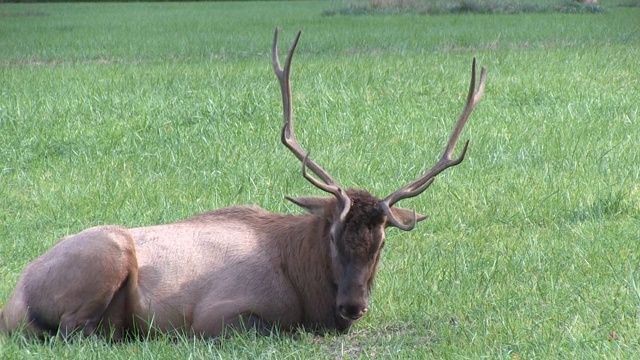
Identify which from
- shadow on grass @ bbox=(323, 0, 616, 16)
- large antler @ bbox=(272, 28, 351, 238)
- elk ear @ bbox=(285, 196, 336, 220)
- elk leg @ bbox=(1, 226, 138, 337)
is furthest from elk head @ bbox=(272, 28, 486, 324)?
shadow on grass @ bbox=(323, 0, 616, 16)

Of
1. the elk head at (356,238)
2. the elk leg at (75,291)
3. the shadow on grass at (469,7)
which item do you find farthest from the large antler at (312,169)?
the shadow on grass at (469,7)

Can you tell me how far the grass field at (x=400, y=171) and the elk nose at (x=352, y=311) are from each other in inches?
6.5

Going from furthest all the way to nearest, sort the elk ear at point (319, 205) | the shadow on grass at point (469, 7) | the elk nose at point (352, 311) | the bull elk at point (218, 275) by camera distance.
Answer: the shadow on grass at point (469, 7) < the elk ear at point (319, 205) < the bull elk at point (218, 275) < the elk nose at point (352, 311)

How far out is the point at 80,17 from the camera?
3600cm

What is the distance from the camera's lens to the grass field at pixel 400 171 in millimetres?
5500

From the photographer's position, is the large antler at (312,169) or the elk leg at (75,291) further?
the elk leg at (75,291)

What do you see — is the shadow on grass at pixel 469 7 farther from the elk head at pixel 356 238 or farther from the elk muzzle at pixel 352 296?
the elk muzzle at pixel 352 296

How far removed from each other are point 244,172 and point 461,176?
1945mm

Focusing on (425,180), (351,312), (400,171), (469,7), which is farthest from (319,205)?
(469,7)

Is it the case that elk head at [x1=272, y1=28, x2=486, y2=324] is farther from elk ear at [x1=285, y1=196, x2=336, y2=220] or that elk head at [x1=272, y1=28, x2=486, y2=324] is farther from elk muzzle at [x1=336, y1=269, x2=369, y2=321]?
elk ear at [x1=285, y1=196, x2=336, y2=220]

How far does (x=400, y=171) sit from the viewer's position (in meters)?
9.16

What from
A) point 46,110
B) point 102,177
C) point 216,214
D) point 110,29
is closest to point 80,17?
point 110,29

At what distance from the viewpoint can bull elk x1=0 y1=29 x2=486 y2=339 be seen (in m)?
5.57

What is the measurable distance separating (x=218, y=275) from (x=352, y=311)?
2.97 feet
